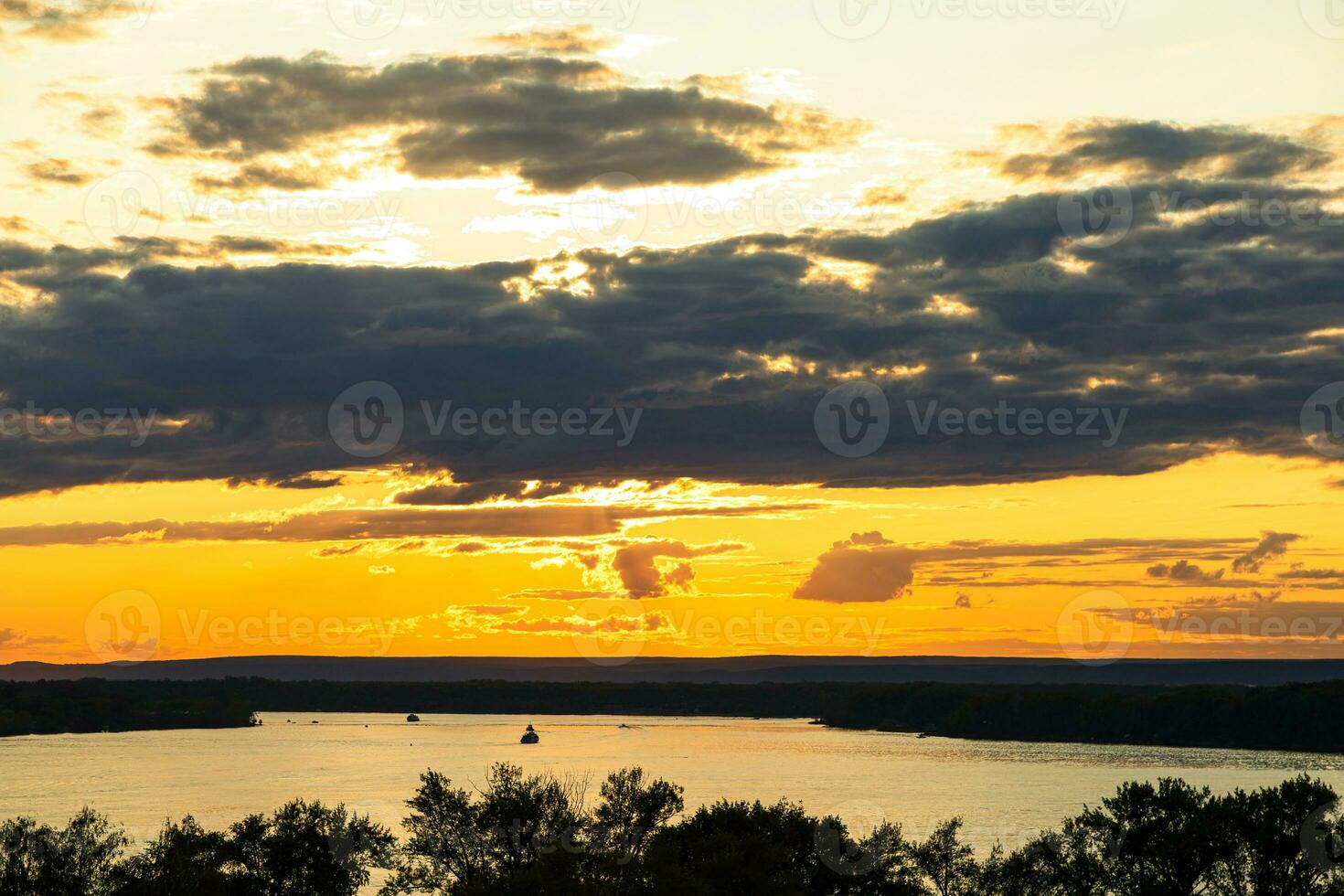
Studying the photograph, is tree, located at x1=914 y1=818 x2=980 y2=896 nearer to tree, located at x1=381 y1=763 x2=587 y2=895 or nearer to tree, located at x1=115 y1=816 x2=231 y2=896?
tree, located at x1=381 y1=763 x2=587 y2=895

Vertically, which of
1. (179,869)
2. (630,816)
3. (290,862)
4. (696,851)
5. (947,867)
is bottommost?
(947,867)

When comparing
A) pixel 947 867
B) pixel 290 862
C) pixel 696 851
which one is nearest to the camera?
pixel 696 851

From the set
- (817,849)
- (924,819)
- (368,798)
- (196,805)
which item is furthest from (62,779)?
(817,849)

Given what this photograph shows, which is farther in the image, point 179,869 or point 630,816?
point 630,816

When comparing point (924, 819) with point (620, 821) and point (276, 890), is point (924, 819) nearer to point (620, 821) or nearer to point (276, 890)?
point (620, 821)

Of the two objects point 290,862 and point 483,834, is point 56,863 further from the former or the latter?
point 483,834

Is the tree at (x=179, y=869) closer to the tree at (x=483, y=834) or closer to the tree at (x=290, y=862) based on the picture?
the tree at (x=290, y=862)

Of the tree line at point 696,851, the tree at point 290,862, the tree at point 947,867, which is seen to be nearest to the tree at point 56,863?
the tree line at point 696,851

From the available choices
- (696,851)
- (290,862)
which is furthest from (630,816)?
(290,862)

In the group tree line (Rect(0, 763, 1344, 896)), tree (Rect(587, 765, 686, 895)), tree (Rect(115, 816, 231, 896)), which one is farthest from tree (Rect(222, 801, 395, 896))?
tree (Rect(587, 765, 686, 895))
